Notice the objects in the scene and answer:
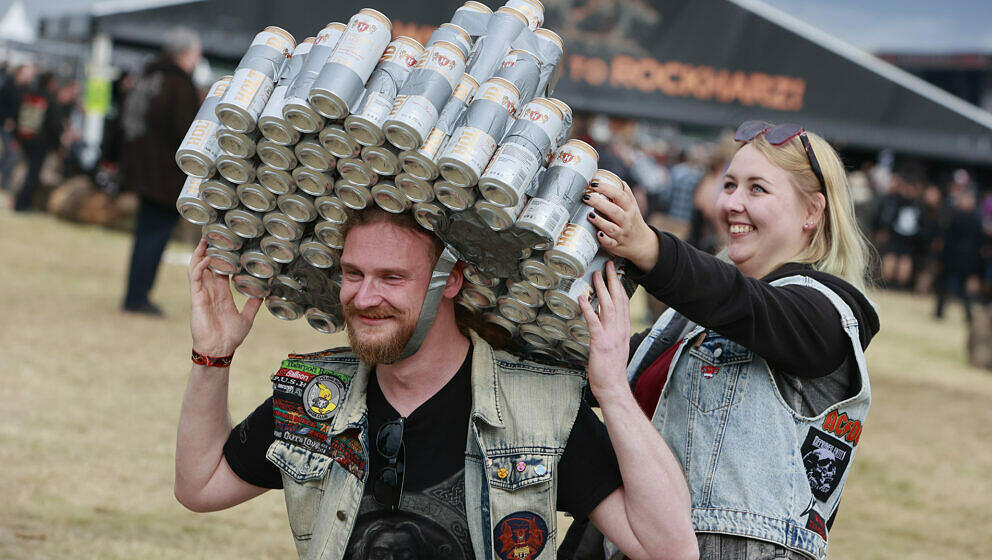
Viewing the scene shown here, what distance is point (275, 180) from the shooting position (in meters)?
2.58

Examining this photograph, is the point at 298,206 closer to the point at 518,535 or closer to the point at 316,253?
the point at 316,253

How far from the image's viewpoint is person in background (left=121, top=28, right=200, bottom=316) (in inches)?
352

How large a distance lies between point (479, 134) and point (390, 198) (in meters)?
0.35

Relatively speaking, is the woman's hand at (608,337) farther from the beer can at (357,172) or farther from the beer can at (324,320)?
the beer can at (324,320)

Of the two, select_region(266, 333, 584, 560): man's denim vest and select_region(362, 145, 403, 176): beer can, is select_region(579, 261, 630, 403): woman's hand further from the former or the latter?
select_region(362, 145, 403, 176): beer can

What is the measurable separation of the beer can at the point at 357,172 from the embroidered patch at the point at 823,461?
1284mm

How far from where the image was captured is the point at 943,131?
19.9 meters

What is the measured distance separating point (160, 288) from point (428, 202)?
8853 mm

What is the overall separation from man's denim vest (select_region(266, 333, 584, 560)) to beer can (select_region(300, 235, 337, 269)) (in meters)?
0.28

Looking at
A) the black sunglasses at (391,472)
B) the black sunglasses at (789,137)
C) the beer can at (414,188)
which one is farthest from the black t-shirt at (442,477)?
the black sunglasses at (789,137)

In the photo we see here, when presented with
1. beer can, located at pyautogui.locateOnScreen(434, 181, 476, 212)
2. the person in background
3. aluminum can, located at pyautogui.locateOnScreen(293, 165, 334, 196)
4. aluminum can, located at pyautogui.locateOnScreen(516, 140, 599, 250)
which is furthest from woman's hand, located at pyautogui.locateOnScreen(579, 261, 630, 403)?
the person in background

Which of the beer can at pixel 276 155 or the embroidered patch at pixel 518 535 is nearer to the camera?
the beer can at pixel 276 155

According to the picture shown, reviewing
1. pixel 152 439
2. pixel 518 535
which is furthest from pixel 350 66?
pixel 152 439

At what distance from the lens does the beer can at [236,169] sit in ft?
8.32
